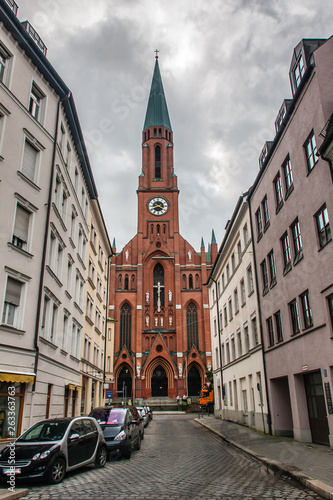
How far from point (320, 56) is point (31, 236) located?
12.6 m

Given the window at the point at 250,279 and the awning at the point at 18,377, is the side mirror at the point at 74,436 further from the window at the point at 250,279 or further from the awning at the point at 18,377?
the window at the point at 250,279

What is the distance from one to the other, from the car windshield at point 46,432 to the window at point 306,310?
32.3ft

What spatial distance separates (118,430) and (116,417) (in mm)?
932

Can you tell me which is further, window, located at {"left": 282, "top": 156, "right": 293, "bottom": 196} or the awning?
window, located at {"left": 282, "top": 156, "right": 293, "bottom": 196}

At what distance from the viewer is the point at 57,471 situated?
9133 mm

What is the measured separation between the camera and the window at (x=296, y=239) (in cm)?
1683

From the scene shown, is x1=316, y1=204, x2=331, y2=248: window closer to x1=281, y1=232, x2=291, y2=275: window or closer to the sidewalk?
x1=281, y1=232, x2=291, y2=275: window

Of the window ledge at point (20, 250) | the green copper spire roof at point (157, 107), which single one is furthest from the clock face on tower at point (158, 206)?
the window ledge at point (20, 250)

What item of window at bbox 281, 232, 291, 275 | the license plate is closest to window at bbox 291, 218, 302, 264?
window at bbox 281, 232, 291, 275

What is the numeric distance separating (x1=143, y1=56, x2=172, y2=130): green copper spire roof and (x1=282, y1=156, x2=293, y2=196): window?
64.5 metres

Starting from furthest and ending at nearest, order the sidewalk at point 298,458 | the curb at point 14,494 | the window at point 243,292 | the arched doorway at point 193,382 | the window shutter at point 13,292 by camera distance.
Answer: the arched doorway at point 193,382 < the window at point 243,292 < the window shutter at point 13,292 < the sidewalk at point 298,458 < the curb at point 14,494

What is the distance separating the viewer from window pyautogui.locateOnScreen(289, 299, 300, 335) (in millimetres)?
17188

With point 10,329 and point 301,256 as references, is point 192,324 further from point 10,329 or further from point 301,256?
point 10,329

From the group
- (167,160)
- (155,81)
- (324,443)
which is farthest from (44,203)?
(155,81)
